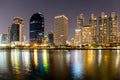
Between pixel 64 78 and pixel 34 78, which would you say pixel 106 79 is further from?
pixel 34 78

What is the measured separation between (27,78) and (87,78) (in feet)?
25.7

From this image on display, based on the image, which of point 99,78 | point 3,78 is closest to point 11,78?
point 3,78

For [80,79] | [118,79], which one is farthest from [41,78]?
[118,79]

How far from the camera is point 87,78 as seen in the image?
33.3 meters

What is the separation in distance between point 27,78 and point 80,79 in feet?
22.6

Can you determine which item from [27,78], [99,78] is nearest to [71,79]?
[99,78]

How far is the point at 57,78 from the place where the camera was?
33219mm

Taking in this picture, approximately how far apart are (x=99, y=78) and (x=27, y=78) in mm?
9344

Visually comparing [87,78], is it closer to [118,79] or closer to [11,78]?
[118,79]

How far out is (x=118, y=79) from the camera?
31.8 metres

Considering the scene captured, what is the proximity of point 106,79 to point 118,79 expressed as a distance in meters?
1.49

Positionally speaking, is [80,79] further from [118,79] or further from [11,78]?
[11,78]

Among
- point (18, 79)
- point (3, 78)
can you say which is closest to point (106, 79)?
point (18, 79)

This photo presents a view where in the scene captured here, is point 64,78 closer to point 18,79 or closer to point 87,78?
point 87,78
